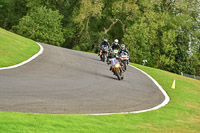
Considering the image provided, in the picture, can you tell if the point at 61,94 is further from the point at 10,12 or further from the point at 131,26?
the point at 10,12

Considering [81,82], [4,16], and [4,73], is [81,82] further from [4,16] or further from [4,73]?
[4,16]

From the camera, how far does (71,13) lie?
68.7 m

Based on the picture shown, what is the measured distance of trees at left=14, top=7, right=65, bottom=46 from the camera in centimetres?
5759

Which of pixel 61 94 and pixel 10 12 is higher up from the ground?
pixel 10 12

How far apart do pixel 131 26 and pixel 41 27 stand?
16014 millimetres

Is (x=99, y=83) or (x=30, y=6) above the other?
(x=30, y=6)

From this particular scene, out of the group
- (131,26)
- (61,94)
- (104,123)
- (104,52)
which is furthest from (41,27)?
(104,123)

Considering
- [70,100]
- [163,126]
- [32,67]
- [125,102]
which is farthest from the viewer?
[32,67]

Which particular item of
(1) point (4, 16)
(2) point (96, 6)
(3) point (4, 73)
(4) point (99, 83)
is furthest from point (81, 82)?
(1) point (4, 16)

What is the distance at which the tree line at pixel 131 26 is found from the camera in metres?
59.0

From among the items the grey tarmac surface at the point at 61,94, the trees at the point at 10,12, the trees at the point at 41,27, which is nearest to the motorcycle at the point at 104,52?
the grey tarmac surface at the point at 61,94

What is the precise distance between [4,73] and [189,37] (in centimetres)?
5636

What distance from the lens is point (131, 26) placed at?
60.2 meters

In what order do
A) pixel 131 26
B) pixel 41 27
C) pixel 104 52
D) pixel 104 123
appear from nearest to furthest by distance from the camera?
1. pixel 104 123
2. pixel 104 52
3. pixel 41 27
4. pixel 131 26
